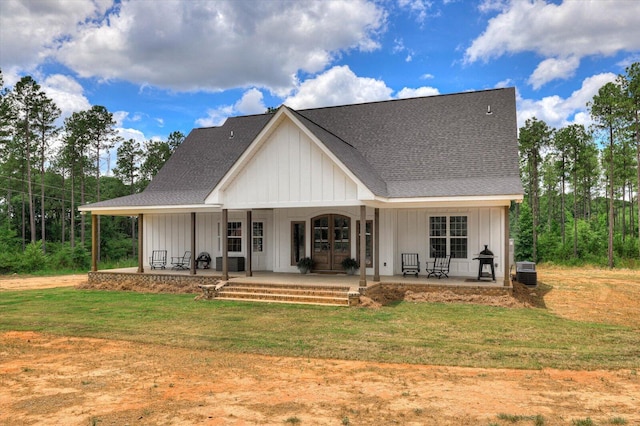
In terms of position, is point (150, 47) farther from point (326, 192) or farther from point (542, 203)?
point (542, 203)

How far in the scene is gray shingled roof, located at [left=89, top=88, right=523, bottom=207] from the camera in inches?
Result: 529

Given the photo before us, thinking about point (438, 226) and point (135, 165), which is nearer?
point (438, 226)

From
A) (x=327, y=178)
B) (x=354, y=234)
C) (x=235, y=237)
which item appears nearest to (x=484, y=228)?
(x=354, y=234)

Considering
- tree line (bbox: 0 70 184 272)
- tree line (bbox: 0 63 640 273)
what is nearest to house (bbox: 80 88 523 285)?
tree line (bbox: 0 63 640 273)

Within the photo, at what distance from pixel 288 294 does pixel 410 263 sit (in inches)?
189

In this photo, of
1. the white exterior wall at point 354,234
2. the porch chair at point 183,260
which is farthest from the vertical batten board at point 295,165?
the porch chair at point 183,260

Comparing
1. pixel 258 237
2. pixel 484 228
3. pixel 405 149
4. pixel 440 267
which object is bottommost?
pixel 440 267

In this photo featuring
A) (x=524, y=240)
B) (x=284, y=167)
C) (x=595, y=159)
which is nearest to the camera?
(x=284, y=167)

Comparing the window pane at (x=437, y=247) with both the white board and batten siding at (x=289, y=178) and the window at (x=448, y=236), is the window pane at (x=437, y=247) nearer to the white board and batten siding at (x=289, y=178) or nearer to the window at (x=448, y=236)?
the window at (x=448, y=236)

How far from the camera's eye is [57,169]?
1751 inches

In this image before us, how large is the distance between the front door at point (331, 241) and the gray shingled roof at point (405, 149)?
7.31ft

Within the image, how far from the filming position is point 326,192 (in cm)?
1236

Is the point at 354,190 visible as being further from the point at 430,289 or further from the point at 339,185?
the point at 430,289

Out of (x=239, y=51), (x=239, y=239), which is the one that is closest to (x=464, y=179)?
(x=239, y=239)
